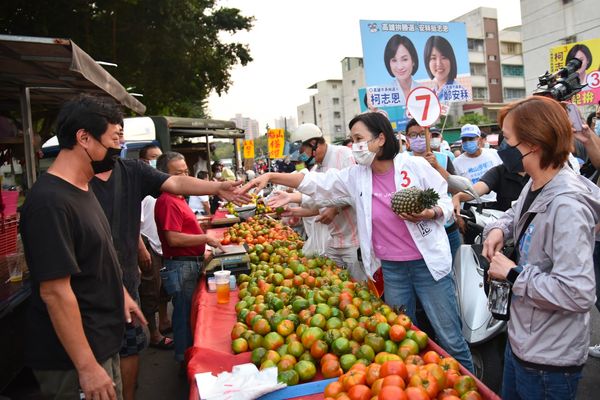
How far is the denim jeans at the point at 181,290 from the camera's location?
4.67m

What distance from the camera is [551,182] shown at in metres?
2.09

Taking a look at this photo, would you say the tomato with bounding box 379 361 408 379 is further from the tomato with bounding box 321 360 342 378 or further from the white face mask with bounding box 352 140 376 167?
the white face mask with bounding box 352 140 376 167

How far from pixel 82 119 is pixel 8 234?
8.53 ft

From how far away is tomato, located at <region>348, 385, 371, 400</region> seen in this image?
1989mm

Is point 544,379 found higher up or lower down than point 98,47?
lower down

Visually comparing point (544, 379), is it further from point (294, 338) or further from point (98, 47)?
point (98, 47)

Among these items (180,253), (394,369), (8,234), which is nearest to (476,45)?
(180,253)

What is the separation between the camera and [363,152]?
132 inches

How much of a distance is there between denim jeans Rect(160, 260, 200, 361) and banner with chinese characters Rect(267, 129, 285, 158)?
15042mm

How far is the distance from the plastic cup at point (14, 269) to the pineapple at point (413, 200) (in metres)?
3.40

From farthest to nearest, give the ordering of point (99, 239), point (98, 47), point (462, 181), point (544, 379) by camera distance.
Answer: point (98, 47) → point (462, 181) → point (99, 239) → point (544, 379)

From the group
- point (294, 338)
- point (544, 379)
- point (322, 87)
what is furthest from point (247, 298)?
point (322, 87)

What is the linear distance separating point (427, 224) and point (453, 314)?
680 millimetres

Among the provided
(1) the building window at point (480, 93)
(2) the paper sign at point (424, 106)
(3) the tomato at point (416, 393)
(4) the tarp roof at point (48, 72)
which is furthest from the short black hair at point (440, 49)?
(1) the building window at point (480, 93)
